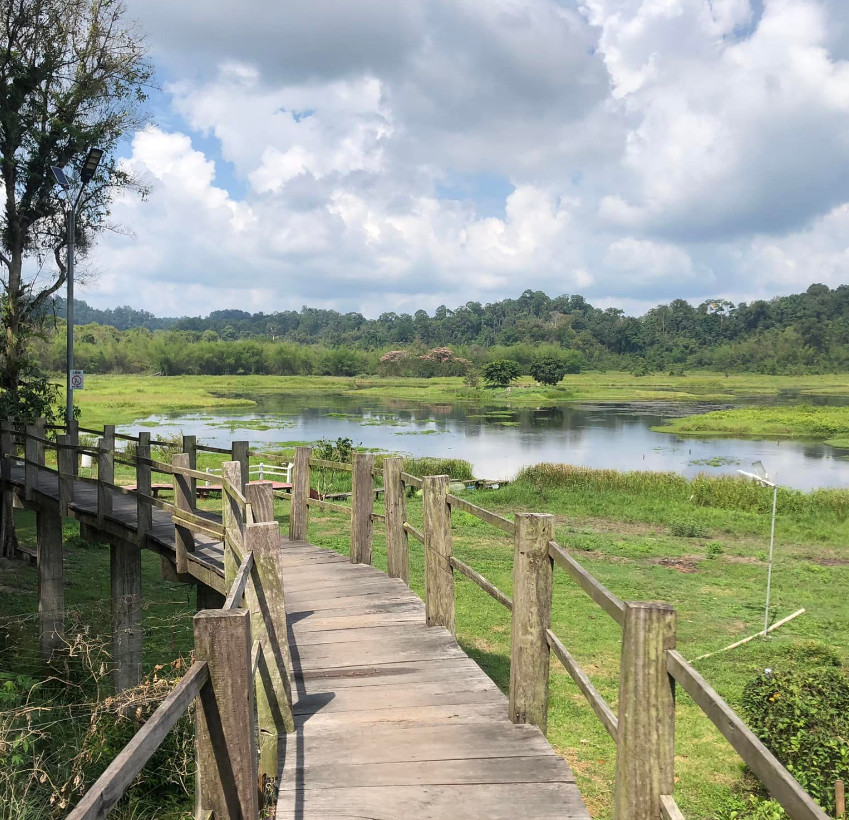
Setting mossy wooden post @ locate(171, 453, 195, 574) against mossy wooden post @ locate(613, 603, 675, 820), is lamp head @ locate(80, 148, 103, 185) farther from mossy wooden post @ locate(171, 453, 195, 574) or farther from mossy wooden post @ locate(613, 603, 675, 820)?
mossy wooden post @ locate(613, 603, 675, 820)

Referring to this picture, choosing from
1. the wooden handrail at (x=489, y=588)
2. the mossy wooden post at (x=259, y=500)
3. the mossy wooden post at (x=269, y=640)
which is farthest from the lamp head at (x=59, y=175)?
the mossy wooden post at (x=269, y=640)

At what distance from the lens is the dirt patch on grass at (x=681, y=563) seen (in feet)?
48.5

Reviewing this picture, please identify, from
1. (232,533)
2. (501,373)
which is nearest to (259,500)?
(232,533)

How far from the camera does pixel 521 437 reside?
→ 48.8 metres

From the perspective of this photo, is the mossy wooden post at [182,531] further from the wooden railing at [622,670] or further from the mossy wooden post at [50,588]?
the mossy wooden post at [50,588]

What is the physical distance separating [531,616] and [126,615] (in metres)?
7.32

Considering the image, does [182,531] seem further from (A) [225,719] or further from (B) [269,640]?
(A) [225,719]

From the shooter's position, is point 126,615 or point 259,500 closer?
point 259,500

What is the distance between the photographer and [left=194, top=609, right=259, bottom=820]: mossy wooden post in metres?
2.24

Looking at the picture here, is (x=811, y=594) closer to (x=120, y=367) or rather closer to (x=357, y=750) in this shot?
(x=357, y=750)

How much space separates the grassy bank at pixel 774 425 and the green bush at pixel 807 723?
146 ft

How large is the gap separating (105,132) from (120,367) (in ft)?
349

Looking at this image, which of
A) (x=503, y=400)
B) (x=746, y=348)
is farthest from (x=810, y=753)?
(x=746, y=348)

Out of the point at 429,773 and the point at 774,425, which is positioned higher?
the point at 429,773
